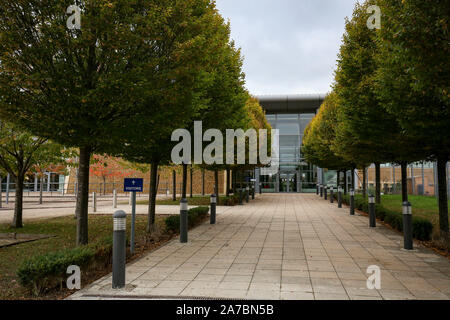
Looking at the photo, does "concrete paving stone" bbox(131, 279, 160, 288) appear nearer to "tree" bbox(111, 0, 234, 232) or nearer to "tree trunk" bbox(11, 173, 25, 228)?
"tree" bbox(111, 0, 234, 232)

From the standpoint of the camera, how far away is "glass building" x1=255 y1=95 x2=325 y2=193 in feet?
138

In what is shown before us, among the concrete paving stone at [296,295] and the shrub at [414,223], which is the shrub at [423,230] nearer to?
the shrub at [414,223]

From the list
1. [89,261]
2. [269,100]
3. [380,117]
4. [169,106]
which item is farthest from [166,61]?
[269,100]

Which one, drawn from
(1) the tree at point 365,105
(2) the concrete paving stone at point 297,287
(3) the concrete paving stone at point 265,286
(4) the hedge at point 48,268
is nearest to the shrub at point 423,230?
(1) the tree at point 365,105

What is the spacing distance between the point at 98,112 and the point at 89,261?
282 cm

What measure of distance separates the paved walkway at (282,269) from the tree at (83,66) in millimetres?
2466

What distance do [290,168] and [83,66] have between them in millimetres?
37805

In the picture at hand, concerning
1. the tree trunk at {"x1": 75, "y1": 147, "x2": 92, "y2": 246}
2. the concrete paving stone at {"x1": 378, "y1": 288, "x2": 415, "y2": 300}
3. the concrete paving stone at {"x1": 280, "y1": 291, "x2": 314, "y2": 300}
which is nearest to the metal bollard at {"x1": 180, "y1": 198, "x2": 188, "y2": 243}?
the tree trunk at {"x1": 75, "y1": 147, "x2": 92, "y2": 246}

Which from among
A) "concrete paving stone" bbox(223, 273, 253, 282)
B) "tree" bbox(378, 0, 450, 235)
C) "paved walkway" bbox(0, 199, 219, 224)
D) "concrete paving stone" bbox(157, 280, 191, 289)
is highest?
"tree" bbox(378, 0, 450, 235)

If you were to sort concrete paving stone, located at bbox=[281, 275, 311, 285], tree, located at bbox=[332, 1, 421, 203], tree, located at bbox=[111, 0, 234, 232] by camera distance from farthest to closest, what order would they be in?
1. tree, located at bbox=[332, 1, 421, 203]
2. tree, located at bbox=[111, 0, 234, 232]
3. concrete paving stone, located at bbox=[281, 275, 311, 285]

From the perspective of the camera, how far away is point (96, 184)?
1592 inches

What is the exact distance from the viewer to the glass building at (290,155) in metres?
41.9

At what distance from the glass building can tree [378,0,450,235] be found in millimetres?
33804
